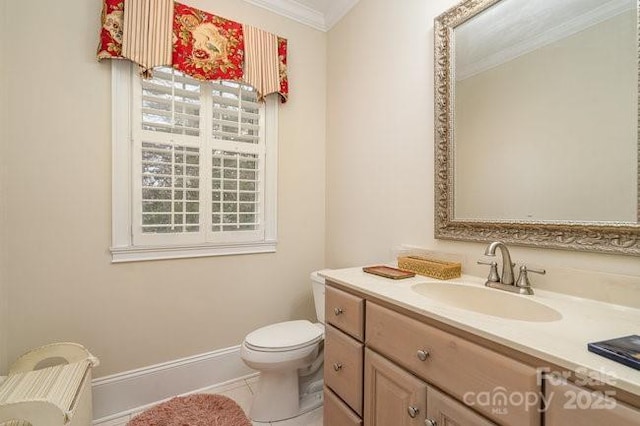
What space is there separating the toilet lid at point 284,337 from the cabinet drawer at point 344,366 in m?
0.32

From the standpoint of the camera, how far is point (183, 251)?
1902 millimetres

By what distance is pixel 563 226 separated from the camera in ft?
3.34

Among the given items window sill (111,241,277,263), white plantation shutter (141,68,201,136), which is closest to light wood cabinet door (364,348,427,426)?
window sill (111,241,277,263)

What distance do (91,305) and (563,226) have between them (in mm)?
2299

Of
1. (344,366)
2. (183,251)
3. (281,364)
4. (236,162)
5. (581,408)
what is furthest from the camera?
(236,162)

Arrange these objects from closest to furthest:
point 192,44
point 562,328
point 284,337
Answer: point 562,328
point 284,337
point 192,44

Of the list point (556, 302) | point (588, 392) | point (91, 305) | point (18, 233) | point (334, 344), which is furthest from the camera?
point (91, 305)

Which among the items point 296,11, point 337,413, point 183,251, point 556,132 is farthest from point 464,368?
point 296,11

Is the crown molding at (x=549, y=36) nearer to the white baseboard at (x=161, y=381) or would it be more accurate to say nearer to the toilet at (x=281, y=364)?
the toilet at (x=281, y=364)

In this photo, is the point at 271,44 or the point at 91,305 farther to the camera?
the point at 271,44

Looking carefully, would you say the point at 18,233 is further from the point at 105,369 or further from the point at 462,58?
the point at 462,58

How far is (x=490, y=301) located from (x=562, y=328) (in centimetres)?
37

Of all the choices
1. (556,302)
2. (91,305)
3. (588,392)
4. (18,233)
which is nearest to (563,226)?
(556,302)

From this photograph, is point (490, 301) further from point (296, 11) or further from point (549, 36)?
point (296, 11)
